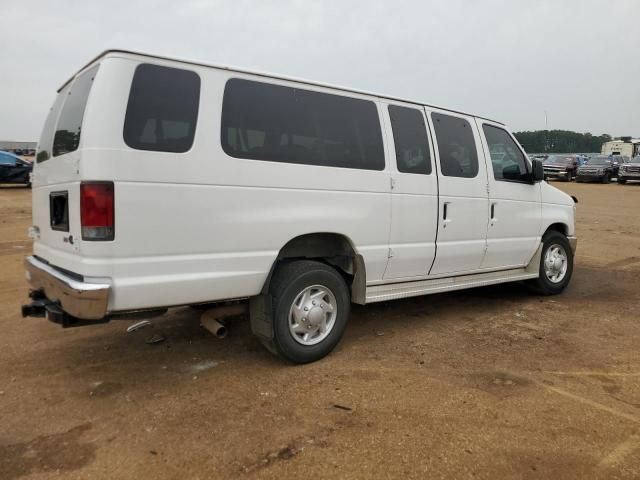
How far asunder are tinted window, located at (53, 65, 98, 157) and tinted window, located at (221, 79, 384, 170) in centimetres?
91

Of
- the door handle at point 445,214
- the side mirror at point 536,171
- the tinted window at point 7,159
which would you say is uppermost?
the tinted window at point 7,159

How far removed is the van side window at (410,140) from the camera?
457cm

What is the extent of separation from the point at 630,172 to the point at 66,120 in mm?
30839

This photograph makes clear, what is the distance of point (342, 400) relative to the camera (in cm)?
347

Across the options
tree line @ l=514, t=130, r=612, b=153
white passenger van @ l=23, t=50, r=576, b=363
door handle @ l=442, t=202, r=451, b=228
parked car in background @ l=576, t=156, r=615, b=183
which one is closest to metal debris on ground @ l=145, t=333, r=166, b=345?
white passenger van @ l=23, t=50, r=576, b=363

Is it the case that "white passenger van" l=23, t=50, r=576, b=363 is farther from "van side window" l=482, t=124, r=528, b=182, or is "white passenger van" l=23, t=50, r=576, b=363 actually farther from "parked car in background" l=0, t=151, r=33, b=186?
"parked car in background" l=0, t=151, r=33, b=186

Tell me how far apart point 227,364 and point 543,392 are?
2368mm

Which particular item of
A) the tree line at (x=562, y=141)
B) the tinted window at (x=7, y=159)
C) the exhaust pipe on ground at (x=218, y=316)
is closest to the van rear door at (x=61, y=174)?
the exhaust pipe on ground at (x=218, y=316)

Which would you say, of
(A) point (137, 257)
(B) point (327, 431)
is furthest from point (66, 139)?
(B) point (327, 431)

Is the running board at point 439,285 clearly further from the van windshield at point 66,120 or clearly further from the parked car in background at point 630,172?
the parked car in background at point 630,172

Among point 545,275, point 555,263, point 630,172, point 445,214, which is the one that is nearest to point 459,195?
point 445,214

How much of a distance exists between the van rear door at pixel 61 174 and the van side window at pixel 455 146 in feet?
10.2

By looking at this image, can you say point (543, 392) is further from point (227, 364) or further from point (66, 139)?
point (66, 139)

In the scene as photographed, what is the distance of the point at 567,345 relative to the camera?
15.1 ft
